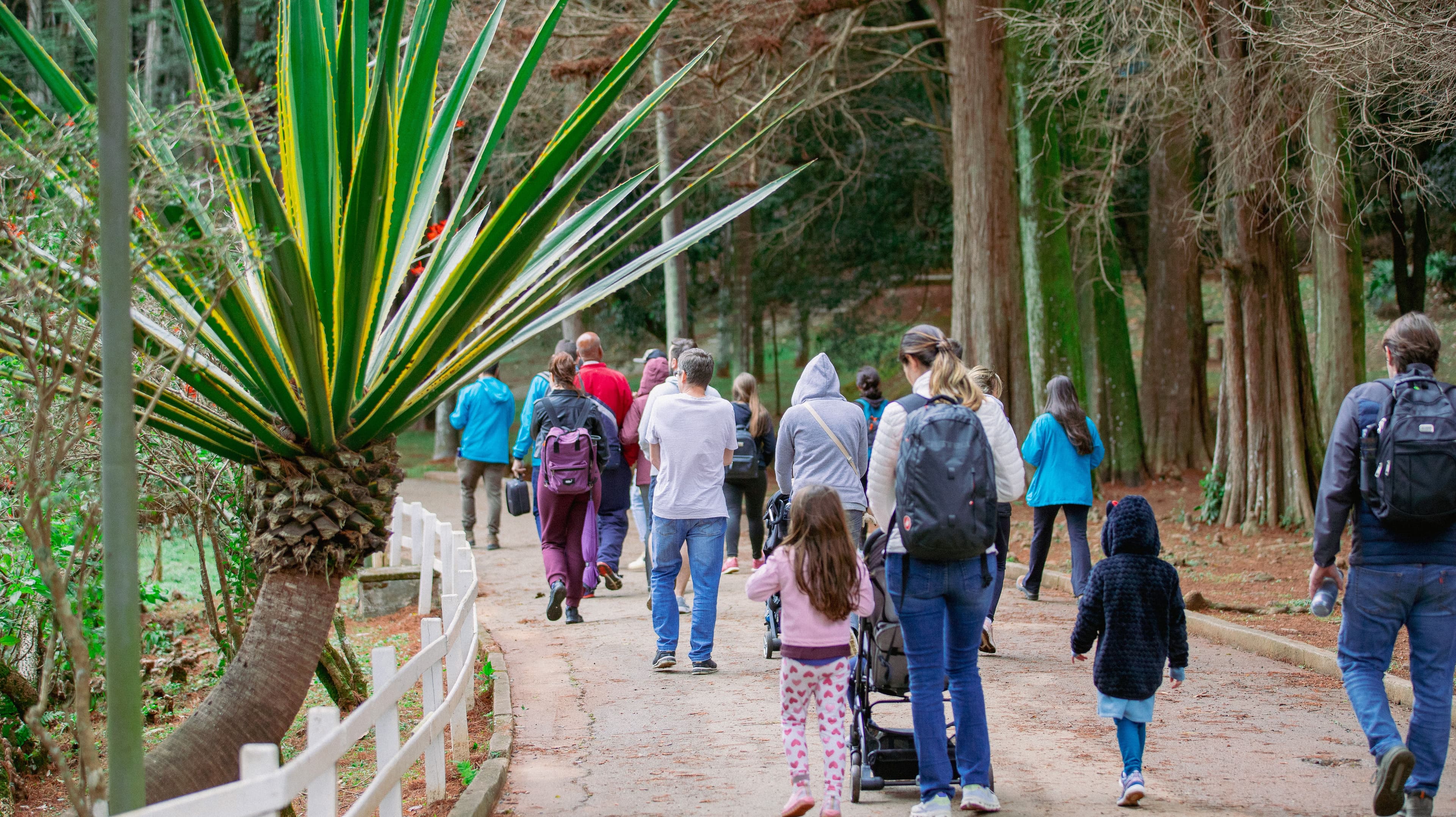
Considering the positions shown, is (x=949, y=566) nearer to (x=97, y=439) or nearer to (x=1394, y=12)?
(x=97, y=439)

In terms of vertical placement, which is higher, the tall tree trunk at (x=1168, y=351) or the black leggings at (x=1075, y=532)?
the tall tree trunk at (x=1168, y=351)

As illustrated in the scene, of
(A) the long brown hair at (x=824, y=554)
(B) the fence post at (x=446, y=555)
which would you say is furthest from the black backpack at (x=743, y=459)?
(A) the long brown hair at (x=824, y=554)

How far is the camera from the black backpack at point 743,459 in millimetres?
10945

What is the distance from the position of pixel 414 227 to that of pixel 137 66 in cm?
122

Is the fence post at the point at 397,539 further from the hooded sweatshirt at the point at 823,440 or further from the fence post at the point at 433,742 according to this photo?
the fence post at the point at 433,742

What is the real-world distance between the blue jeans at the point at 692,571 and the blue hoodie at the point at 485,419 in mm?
5760

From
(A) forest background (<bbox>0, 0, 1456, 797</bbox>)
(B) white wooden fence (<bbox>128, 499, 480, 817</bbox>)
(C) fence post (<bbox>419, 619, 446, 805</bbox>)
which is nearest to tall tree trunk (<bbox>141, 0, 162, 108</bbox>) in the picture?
(A) forest background (<bbox>0, 0, 1456, 797</bbox>)

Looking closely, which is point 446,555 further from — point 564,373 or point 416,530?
point 416,530

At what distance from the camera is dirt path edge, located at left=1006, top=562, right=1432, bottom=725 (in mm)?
6922

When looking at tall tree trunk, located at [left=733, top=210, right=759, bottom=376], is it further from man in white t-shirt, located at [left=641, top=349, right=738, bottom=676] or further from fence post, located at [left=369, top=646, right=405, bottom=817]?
fence post, located at [left=369, top=646, right=405, bottom=817]

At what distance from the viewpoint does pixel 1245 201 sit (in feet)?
45.3

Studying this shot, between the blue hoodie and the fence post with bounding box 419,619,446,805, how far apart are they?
7427mm

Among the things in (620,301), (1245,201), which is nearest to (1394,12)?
(1245,201)

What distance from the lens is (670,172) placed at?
16.8 metres
